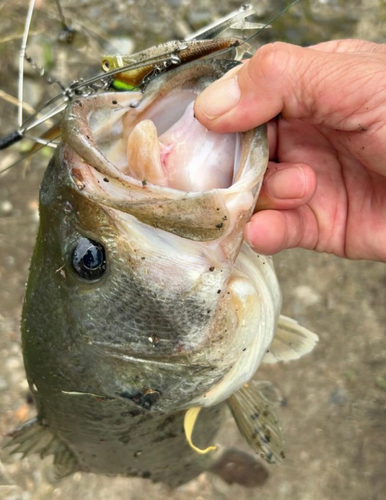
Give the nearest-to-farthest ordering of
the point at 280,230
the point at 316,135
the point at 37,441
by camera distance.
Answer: the point at 280,230
the point at 316,135
the point at 37,441

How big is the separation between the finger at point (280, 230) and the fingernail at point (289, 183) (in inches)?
4.1

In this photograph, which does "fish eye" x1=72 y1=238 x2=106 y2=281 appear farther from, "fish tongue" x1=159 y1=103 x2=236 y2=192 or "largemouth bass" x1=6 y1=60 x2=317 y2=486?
"fish tongue" x1=159 y1=103 x2=236 y2=192

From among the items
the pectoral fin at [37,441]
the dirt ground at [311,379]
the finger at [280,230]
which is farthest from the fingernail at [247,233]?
the dirt ground at [311,379]

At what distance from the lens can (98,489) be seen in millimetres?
3322

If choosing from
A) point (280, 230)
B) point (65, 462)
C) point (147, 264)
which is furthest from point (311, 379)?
point (147, 264)

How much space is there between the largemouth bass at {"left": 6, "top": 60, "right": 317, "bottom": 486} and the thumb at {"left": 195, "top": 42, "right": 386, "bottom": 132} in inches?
3.2

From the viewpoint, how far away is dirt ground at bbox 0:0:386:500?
3148 mm

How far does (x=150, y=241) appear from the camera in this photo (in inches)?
58.2

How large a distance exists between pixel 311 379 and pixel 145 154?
2.42 meters

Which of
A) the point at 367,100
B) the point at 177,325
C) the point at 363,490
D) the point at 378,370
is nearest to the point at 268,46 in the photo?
the point at 367,100

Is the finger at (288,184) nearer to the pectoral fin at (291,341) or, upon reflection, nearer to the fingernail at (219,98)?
the fingernail at (219,98)

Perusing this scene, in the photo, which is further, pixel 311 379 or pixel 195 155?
pixel 311 379

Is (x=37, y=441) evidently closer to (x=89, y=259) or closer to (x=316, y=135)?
(x=89, y=259)

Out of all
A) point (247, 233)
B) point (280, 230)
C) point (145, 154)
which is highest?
point (145, 154)
